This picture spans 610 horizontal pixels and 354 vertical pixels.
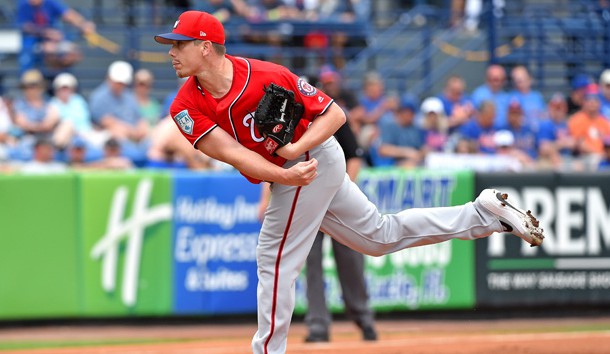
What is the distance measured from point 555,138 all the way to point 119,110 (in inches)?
215

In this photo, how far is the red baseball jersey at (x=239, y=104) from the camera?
5.30 meters

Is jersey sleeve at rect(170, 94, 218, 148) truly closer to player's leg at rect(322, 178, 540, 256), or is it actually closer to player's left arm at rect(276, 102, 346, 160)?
player's left arm at rect(276, 102, 346, 160)

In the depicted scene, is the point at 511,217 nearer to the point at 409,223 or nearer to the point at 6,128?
the point at 409,223

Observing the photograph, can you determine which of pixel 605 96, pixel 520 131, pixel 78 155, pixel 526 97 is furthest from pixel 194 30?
pixel 605 96

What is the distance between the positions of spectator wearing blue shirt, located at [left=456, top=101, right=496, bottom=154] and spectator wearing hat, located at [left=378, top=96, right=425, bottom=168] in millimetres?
571

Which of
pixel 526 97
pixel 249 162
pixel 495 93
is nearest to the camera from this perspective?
pixel 249 162

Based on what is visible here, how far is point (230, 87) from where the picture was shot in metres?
5.33

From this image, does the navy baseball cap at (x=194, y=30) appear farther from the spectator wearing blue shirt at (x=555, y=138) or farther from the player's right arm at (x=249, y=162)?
the spectator wearing blue shirt at (x=555, y=138)

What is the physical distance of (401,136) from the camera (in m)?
11.8

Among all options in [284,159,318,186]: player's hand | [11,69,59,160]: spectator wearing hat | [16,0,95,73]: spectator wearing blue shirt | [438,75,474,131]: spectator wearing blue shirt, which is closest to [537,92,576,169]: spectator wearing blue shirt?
[438,75,474,131]: spectator wearing blue shirt

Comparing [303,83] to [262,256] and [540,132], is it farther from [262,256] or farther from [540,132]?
[540,132]

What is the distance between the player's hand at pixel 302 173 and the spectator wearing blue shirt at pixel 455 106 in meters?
7.52

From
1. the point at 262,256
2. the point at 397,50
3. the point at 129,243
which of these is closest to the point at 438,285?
Result: the point at 129,243

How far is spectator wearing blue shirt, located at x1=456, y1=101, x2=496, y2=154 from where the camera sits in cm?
1195
